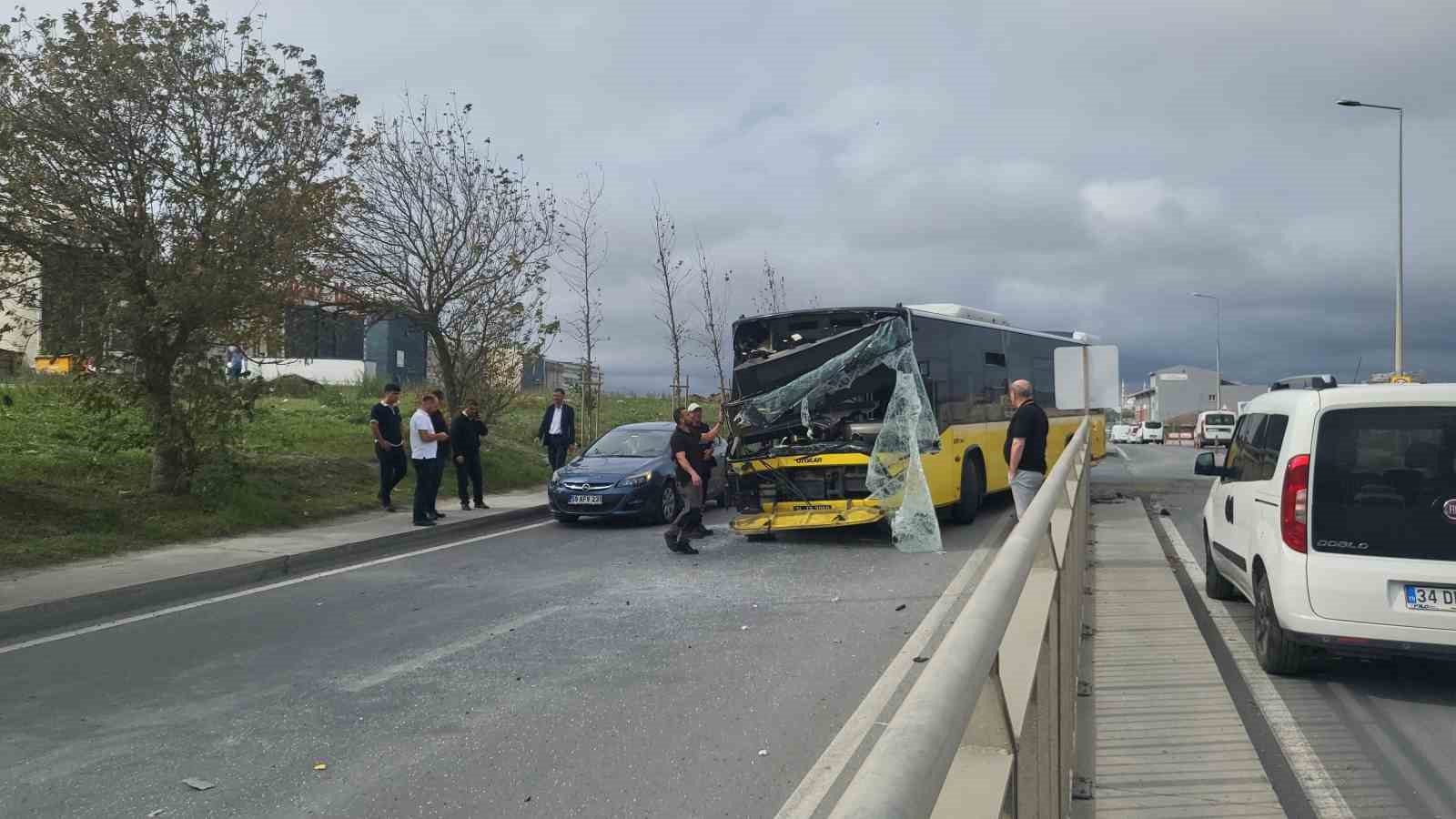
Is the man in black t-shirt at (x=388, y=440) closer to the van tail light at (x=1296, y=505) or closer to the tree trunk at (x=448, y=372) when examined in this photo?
the tree trunk at (x=448, y=372)

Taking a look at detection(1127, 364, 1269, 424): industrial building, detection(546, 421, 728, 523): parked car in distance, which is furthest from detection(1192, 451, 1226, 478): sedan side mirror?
detection(1127, 364, 1269, 424): industrial building

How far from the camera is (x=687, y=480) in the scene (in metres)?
13.0

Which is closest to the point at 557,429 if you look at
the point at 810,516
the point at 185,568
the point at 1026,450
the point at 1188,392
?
the point at 810,516

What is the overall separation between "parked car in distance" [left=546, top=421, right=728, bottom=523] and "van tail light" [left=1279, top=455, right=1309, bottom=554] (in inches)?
355

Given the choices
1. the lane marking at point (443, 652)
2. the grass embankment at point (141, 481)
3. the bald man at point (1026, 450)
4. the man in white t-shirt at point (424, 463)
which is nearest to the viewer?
the lane marking at point (443, 652)

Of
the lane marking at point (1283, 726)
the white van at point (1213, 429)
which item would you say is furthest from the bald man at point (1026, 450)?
the white van at point (1213, 429)

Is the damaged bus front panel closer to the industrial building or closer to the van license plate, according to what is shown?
the van license plate

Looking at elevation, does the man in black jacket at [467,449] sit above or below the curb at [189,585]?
above

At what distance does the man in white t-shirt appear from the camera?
14398 millimetres

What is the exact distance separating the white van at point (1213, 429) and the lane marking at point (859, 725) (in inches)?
1821

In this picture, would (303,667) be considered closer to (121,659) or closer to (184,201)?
(121,659)

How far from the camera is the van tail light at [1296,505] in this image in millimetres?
6102

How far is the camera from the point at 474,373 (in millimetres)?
20750

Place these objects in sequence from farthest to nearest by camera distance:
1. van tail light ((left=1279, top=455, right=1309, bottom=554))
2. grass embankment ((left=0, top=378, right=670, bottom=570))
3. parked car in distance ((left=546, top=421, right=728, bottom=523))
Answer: parked car in distance ((left=546, top=421, right=728, bottom=523)) < grass embankment ((left=0, top=378, right=670, bottom=570)) < van tail light ((left=1279, top=455, right=1309, bottom=554))
